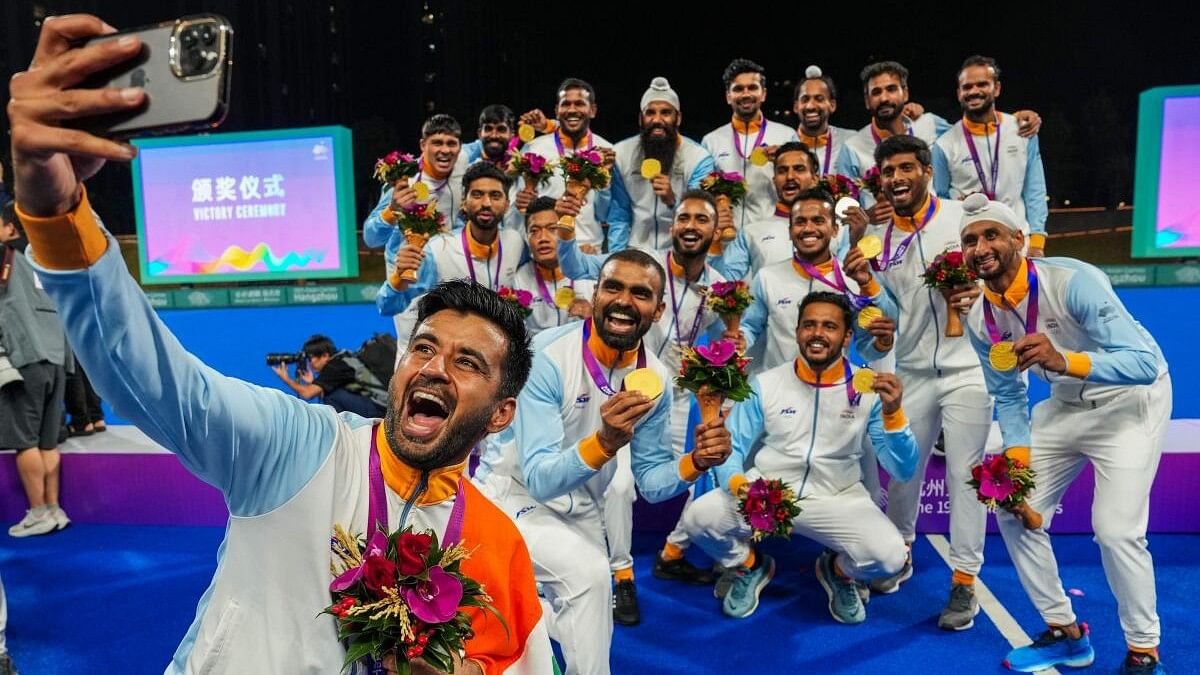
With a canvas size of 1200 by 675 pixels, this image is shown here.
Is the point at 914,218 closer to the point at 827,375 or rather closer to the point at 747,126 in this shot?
the point at 827,375

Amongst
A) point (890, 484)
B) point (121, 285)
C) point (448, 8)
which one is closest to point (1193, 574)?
point (890, 484)

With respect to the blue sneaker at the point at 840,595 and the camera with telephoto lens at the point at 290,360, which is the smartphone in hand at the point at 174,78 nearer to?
the blue sneaker at the point at 840,595

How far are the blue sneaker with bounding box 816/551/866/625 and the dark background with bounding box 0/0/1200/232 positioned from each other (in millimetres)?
11254

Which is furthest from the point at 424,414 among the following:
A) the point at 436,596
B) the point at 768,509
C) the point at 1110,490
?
the point at 1110,490

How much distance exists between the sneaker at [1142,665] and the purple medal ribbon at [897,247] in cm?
250

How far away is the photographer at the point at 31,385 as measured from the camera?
5.96 meters

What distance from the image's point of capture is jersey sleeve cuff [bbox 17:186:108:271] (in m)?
1.25

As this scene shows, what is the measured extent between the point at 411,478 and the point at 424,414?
153mm

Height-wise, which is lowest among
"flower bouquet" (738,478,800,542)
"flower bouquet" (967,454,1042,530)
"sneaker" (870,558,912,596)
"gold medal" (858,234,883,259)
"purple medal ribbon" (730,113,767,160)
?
"sneaker" (870,558,912,596)

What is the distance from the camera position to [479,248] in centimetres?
621

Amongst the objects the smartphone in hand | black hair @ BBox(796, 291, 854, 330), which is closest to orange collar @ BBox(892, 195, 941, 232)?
black hair @ BBox(796, 291, 854, 330)

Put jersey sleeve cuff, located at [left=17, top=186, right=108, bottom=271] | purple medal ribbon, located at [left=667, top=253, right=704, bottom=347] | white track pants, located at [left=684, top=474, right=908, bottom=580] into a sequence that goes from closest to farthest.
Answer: jersey sleeve cuff, located at [left=17, top=186, right=108, bottom=271]
white track pants, located at [left=684, top=474, right=908, bottom=580]
purple medal ribbon, located at [left=667, top=253, right=704, bottom=347]

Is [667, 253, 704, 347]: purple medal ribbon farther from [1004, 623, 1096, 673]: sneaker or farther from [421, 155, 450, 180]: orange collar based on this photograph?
[1004, 623, 1096, 673]: sneaker

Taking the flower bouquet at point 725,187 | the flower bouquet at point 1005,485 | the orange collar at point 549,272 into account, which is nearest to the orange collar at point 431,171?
the orange collar at point 549,272
